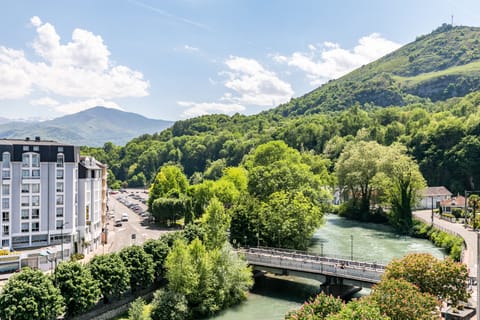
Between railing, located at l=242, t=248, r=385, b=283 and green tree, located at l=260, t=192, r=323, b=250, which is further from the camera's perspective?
green tree, located at l=260, t=192, r=323, b=250

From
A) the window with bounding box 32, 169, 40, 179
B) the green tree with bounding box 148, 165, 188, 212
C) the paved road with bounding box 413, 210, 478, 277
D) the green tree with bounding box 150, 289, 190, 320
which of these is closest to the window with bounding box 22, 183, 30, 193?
the window with bounding box 32, 169, 40, 179

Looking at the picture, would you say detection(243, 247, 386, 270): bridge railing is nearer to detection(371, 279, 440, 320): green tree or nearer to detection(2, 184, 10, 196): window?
detection(371, 279, 440, 320): green tree

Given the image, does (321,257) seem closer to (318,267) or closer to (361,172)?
(318,267)

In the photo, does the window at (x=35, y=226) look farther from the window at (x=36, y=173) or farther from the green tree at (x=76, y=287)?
the green tree at (x=76, y=287)

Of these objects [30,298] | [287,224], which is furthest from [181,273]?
[287,224]

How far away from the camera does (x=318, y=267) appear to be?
50469 millimetres

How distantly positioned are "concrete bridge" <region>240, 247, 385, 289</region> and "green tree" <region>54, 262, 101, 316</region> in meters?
20.8

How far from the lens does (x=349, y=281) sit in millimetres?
48625

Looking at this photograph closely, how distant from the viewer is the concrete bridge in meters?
47.6

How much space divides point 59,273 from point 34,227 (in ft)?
78.3

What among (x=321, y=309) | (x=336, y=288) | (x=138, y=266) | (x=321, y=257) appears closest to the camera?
(x=321, y=309)

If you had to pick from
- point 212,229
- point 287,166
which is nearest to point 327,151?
point 287,166

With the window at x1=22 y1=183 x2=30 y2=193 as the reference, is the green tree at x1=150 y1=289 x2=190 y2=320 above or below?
below

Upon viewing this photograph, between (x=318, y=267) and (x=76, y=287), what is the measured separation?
1000 inches
